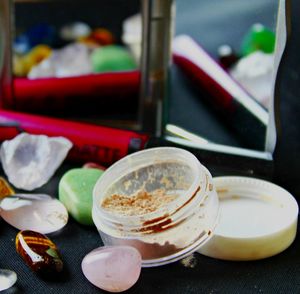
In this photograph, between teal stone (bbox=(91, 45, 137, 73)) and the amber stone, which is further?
teal stone (bbox=(91, 45, 137, 73))

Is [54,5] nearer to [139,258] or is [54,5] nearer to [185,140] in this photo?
[185,140]

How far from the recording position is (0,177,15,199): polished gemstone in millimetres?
506

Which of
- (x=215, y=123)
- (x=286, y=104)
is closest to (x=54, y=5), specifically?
(x=215, y=123)

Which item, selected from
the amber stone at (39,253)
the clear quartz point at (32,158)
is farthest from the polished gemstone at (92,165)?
the amber stone at (39,253)

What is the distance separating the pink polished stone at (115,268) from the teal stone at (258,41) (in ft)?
0.98

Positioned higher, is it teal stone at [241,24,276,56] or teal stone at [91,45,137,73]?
teal stone at [241,24,276,56]

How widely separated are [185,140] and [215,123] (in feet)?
0.29

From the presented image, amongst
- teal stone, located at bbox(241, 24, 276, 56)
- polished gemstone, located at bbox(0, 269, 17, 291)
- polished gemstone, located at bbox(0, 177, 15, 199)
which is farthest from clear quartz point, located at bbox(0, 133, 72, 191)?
teal stone, located at bbox(241, 24, 276, 56)

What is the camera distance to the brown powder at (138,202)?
0.44 m

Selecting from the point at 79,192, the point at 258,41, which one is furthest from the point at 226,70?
the point at 79,192

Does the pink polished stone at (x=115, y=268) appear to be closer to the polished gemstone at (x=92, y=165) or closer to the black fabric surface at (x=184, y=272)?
the black fabric surface at (x=184, y=272)

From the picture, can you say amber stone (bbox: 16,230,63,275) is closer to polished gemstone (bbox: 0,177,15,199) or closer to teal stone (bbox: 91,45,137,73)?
polished gemstone (bbox: 0,177,15,199)

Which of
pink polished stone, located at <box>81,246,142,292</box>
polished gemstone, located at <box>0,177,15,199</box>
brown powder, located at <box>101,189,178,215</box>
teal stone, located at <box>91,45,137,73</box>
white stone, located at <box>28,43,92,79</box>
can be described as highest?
teal stone, located at <box>91,45,137,73</box>

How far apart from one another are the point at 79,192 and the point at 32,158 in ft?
0.26
